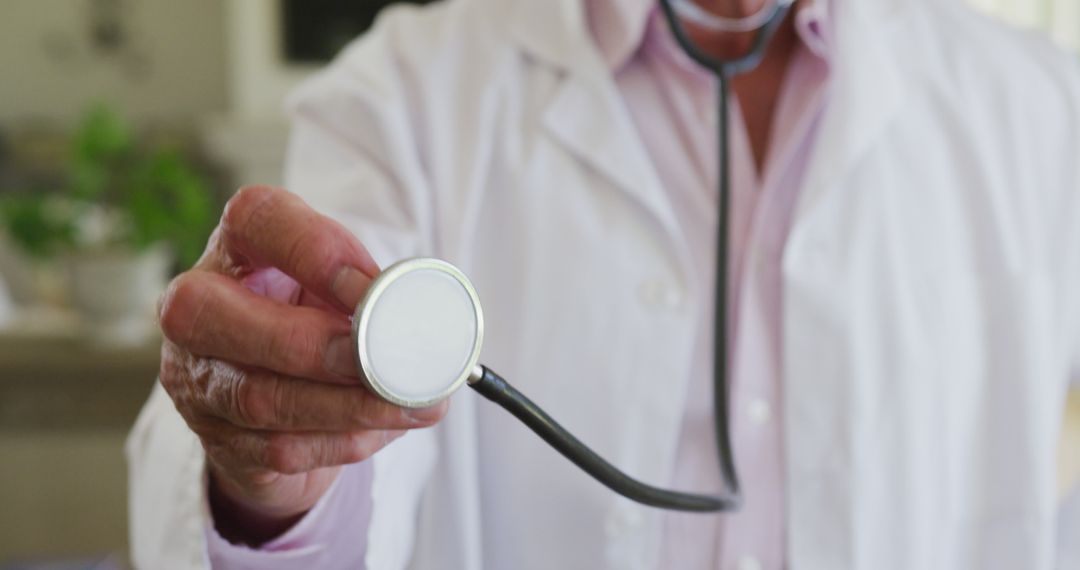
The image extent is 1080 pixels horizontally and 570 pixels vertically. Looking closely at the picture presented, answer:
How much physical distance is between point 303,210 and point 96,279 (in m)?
1.13

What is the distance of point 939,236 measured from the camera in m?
0.64

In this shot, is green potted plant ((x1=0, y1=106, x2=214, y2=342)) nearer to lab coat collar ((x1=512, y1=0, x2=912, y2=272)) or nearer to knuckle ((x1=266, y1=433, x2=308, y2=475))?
lab coat collar ((x1=512, y1=0, x2=912, y2=272))

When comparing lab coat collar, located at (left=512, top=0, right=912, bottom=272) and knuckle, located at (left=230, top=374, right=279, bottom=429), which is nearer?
knuckle, located at (left=230, top=374, right=279, bottom=429)

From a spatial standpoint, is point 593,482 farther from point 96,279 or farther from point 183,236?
point 96,279

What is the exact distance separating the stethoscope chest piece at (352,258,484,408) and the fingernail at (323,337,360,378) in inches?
1.0

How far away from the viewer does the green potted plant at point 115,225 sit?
4.21 feet

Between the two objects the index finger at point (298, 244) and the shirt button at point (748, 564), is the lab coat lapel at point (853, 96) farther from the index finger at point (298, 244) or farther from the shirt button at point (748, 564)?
the index finger at point (298, 244)

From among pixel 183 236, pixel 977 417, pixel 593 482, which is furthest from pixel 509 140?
pixel 183 236

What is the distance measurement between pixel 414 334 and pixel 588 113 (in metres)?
0.36

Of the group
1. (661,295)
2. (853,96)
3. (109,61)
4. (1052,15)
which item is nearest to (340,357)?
(661,295)

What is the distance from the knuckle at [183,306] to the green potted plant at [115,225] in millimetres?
945

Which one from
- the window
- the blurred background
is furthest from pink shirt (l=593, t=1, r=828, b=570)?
the window

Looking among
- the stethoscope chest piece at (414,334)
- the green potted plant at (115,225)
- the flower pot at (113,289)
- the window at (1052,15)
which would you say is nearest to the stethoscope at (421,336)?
the stethoscope chest piece at (414,334)

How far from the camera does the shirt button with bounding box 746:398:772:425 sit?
604 millimetres
